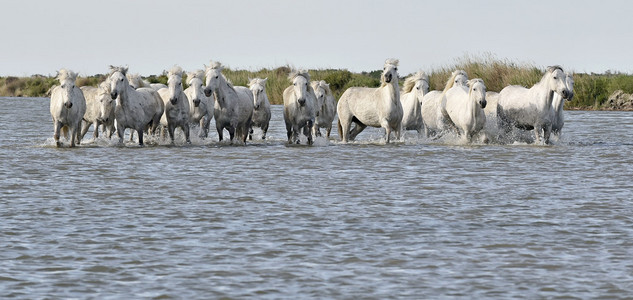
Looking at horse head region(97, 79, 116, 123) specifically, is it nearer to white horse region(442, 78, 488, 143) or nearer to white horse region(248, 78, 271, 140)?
white horse region(248, 78, 271, 140)

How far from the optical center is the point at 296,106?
21.2 meters

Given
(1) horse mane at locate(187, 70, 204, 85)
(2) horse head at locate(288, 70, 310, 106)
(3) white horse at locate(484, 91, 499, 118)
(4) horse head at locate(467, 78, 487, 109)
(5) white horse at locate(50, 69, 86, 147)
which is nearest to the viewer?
(5) white horse at locate(50, 69, 86, 147)

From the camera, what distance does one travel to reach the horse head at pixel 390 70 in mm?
21266

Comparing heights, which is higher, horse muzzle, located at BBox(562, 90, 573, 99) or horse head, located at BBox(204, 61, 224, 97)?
horse head, located at BBox(204, 61, 224, 97)

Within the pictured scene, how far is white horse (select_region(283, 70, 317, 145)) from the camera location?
68.2 feet

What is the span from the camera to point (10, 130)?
28.5m

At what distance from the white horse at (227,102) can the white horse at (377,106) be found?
2.48 metres

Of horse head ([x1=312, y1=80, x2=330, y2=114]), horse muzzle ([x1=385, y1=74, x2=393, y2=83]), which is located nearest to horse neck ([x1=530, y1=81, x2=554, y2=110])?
horse muzzle ([x1=385, y1=74, x2=393, y2=83])

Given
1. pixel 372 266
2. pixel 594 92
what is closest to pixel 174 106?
pixel 372 266

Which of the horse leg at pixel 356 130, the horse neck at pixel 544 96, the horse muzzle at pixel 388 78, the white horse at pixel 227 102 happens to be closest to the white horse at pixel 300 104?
the white horse at pixel 227 102

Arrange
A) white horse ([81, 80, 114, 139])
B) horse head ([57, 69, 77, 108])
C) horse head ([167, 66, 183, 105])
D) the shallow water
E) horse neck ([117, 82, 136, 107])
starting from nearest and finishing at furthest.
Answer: the shallow water < horse head ([57, 69, 77, 108]) < horse neck ([117, 82, 136, 107]) < horse head ([167, 66, 183, 105]) < white horse ([81, 80, 114, 139])

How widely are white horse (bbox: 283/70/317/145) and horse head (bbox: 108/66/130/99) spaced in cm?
343

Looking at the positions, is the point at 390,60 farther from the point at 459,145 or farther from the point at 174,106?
the point at 174,106

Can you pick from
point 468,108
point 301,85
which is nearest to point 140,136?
point 301,85
